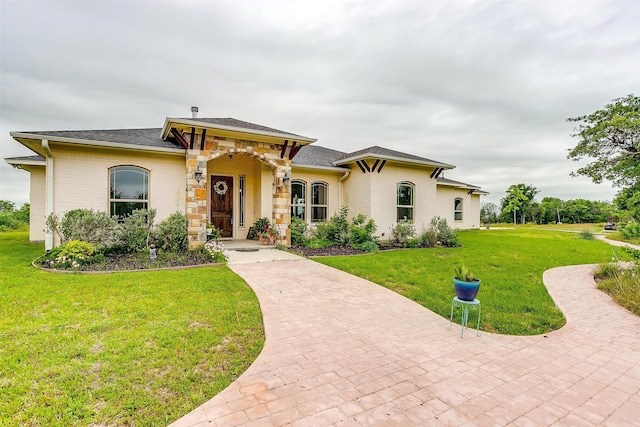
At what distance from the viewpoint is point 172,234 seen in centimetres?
882

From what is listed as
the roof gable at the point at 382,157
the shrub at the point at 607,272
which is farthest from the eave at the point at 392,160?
the shrub at the point at 607,272

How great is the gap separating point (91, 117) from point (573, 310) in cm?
1930

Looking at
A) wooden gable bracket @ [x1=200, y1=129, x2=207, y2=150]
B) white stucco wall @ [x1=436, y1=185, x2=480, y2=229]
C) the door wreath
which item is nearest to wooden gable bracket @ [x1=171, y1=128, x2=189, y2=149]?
wooden gable bracket @ [x1=200, y1=129, x2=207, y2=150]

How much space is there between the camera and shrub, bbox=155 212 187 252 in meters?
8.79

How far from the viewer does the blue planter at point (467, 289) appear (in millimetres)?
3816

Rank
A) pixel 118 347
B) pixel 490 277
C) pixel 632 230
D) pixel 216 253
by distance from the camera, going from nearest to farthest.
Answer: pixel 118 347
pixel 632 230
pixel 490 277
pixel 216 253

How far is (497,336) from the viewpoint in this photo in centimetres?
394

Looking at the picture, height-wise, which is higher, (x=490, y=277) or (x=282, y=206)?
(x=282, y=206)

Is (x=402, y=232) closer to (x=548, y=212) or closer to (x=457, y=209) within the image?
(x=457, y=209)

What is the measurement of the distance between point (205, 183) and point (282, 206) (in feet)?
8.89

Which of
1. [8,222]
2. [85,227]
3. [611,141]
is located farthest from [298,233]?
[8,222]

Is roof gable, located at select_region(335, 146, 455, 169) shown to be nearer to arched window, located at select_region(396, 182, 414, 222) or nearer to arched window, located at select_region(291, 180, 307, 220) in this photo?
arched window, located at select_region(396, 182, 414, 222)

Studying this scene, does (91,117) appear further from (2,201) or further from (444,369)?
(444,369)

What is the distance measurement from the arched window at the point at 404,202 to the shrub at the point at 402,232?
0.52m
